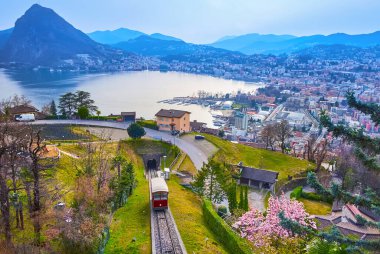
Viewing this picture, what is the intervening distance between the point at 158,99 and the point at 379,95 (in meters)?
99.7

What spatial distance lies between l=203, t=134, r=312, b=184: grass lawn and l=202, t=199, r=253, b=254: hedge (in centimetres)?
1635

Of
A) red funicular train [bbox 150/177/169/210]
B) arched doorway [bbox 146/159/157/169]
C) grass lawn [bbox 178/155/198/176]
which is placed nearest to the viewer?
red funicular train [bbox 150/177/169/210]

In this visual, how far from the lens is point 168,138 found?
142ft

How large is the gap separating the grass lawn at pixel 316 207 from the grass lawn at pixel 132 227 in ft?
53.3

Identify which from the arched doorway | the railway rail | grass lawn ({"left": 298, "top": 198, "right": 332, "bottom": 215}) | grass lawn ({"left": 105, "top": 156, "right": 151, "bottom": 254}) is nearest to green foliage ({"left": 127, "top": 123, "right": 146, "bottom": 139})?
the arched doorway

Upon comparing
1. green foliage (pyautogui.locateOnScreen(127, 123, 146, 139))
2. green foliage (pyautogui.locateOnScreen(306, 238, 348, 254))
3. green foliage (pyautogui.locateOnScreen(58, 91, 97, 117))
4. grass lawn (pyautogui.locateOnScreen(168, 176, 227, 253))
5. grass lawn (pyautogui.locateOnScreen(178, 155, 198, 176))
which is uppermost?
green foliage (pyautogui.locateOnScreen(58, 91, 97, 117))

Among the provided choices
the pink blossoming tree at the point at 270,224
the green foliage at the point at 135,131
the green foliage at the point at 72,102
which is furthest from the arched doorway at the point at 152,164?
the green foliage at the point at 72,102

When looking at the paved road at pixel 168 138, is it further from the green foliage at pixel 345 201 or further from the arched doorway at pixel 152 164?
the green foliage at pixel 345 201

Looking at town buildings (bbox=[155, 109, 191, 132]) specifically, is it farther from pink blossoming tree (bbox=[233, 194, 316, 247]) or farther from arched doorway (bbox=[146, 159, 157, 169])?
pink blossoming tree (bbox=[233, 194, 316, 247])

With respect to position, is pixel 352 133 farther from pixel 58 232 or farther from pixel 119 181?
pixel 119 181

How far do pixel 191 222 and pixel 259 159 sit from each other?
77.2 ft

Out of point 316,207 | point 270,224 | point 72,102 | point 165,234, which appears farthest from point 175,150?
point 72,102

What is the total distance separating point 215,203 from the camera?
86.8 feet

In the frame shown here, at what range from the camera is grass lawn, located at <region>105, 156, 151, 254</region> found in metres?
16.8
